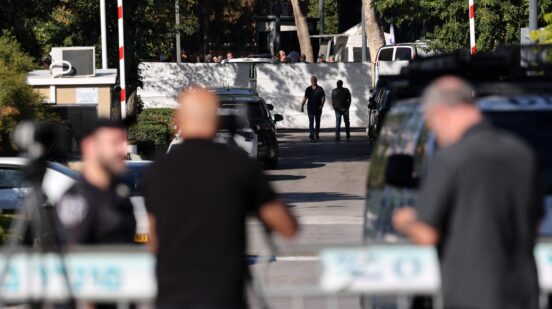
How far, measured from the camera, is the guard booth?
22.7 metres

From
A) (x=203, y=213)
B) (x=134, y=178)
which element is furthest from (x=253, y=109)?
(x=203, y=213)

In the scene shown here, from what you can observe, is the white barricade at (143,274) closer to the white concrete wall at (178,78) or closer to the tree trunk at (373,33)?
the white concrete wall at (178,78)

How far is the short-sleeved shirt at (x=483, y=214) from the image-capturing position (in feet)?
20.0

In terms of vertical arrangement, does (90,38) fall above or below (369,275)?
above

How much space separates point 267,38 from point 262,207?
66.9 metres

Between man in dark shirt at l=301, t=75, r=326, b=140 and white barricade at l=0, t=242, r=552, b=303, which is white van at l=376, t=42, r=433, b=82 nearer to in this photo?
man in dark shirt at l=301, t=75, r=326, b=140

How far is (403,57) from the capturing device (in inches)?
1722

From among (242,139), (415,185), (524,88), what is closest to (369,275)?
(415,185)

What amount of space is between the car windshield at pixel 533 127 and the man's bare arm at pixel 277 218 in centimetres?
319

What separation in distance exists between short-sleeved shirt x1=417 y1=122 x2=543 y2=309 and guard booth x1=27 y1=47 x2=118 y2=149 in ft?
53.7

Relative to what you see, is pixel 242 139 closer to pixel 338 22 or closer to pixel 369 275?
pixel 369 275

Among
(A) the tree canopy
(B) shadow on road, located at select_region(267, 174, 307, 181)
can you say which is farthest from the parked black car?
(A) the tree canopy

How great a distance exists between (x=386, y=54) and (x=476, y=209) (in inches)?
1523

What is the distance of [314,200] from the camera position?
23.0m
